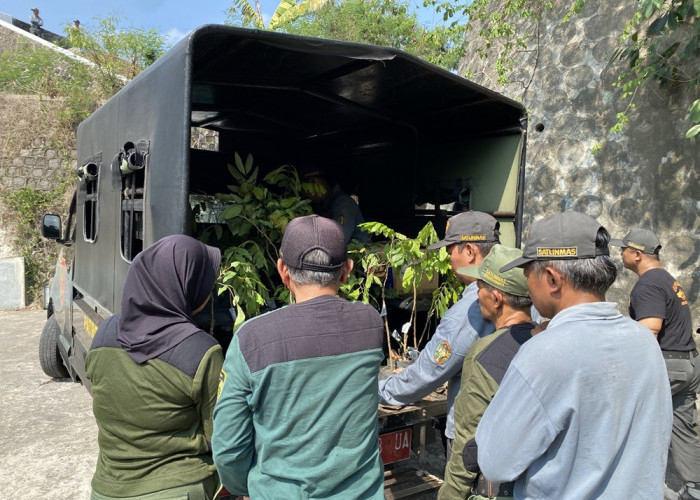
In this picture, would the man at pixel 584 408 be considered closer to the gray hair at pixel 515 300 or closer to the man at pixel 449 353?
the gray hair at pixel 515 300

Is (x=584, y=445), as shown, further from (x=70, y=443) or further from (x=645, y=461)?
(x=70, y=443)

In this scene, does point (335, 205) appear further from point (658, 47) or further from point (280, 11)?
point (280, 11)

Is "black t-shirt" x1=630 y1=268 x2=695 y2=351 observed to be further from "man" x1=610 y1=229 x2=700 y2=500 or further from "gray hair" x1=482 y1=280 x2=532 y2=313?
"gray hair" x1=482 y1=280 x2=532 y2=313

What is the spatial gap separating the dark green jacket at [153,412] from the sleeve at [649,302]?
124 inches

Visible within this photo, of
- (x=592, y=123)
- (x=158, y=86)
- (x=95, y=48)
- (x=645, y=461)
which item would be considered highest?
(x=95, y=48)

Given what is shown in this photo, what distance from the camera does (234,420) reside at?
1607mm

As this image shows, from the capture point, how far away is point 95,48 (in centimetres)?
1284

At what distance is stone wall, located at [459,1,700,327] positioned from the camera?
554 centimetres

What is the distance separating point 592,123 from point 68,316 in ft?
19.6

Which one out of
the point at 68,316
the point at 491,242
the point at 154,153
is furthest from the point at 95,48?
the point at 491,242

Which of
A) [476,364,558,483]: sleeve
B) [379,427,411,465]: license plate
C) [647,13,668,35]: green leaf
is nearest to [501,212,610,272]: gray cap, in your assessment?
[476,364,558,483]: sleeve

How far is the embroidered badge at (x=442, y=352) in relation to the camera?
2.44m

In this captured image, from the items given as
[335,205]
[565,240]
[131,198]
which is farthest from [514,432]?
[335,205]

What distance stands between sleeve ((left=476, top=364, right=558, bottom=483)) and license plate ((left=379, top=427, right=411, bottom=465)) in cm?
141
